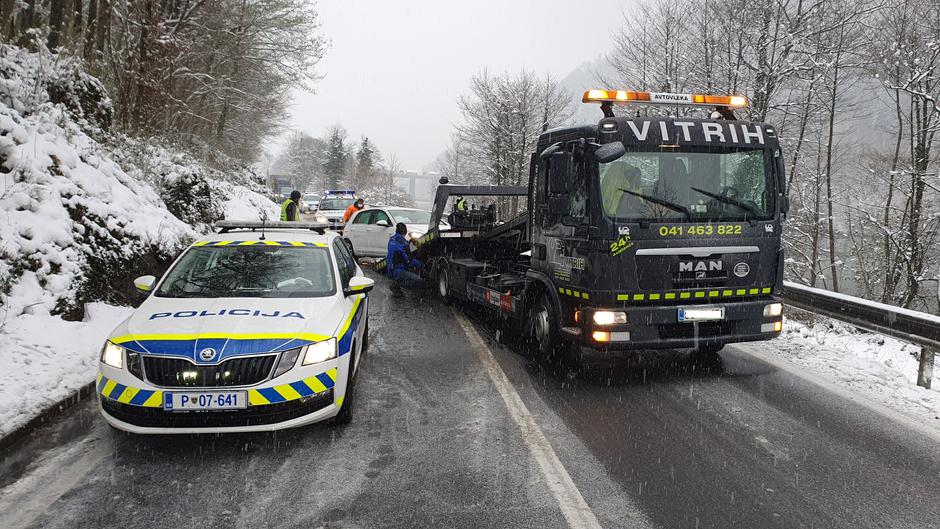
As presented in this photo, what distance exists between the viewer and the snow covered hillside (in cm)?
674

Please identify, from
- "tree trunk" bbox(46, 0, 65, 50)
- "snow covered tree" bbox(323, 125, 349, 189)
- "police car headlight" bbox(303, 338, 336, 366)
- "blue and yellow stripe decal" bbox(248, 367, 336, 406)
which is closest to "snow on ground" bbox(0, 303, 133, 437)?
"blue and yellow stripe decal" bbox(248, 367, 336, 406)

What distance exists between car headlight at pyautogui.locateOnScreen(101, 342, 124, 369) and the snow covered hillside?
2.55m

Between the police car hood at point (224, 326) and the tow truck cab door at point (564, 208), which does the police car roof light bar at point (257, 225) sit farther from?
the tow truck cab door at point (564, 208)

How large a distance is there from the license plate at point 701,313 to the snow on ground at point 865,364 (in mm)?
1525

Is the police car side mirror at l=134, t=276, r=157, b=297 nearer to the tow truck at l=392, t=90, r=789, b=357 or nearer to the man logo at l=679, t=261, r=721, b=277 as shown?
the tow truck at l=392, t=90, r=789, b=357

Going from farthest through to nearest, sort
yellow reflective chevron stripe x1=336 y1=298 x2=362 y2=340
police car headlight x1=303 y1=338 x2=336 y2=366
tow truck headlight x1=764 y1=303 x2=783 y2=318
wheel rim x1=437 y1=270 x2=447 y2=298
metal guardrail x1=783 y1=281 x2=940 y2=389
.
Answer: wheel rim x1=437 y1=270 x2=447 y2=298 → tow truck headlight x1=764 y1=303 x2=783 y2=318 → metal guardrail x1=783 y1=281 x2=940 y2=389 → yellow reflective chevron stripe x1=336 y1=298 x2=362 y2=340 → police car headlight x1=303 y1=338 x2=336 y2=366

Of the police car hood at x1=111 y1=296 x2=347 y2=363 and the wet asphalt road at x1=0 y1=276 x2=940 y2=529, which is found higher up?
the police car hood at x1=111 y1=296 x2=347 y2=363

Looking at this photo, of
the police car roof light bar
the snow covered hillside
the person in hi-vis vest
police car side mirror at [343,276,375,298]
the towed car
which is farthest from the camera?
the towed car

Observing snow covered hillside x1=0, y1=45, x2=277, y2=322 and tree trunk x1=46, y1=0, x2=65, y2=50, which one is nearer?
snow covered hillside x1=0, y1=45, x2=277, y2=322

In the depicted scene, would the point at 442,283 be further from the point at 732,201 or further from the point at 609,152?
the point at 732,201

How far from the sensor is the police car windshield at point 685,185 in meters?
5.90

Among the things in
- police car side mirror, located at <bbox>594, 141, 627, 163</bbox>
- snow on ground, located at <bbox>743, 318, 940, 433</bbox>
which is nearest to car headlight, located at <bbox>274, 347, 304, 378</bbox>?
police car side mirror, located at <bbox>594, 141, 627, 163</bbox>

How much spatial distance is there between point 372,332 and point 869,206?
1759cm

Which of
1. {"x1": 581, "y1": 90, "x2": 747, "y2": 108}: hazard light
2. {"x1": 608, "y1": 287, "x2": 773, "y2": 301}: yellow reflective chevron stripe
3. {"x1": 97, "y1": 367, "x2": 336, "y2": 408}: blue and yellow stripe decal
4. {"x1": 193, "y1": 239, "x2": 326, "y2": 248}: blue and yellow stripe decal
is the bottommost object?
{"x1": 97, "y1": 367, "x2": 336, "y2": 408}: blue and yellow stripe decal
